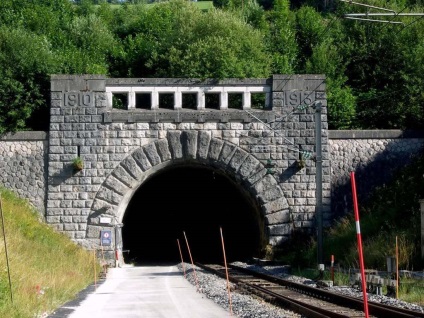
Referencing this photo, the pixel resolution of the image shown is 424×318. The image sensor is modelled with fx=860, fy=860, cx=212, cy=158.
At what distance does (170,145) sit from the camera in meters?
27.5

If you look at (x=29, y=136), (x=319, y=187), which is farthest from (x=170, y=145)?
(x=319, y=187)

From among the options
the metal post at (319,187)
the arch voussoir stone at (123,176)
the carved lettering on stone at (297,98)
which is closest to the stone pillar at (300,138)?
the carved lettering on stone at (297,98)

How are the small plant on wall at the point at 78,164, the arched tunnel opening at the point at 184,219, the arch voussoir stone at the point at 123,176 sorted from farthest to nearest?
the arched tunnel opening at the point at 184,219 < the arch voussoir stone at the point at 123,176 < the small plant on wall at the point at 78,164

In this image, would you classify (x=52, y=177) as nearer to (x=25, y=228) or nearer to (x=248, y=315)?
(x=25, y=228)

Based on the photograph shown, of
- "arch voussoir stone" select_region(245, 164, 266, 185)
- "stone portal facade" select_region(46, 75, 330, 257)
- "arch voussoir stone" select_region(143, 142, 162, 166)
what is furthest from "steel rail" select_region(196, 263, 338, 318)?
"arch voussoir stone" select_region(143, 142, 162, 166)

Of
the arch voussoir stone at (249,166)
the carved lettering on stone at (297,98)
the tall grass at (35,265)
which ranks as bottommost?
the tall grass at (35,265)

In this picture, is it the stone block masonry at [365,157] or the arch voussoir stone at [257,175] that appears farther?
the stone block masonry at [365,157]

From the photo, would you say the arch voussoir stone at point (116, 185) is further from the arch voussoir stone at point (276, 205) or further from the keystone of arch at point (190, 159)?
the arch voussoir stone at point (276, 205)

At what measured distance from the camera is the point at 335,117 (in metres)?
33.2

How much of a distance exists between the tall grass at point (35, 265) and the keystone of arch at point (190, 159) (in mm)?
1873

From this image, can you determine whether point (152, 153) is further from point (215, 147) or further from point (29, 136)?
point (29, 136)

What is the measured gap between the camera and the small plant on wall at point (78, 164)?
2706 cm

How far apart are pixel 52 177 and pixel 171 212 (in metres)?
12.6

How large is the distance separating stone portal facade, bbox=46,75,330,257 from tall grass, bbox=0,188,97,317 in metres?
1.58
